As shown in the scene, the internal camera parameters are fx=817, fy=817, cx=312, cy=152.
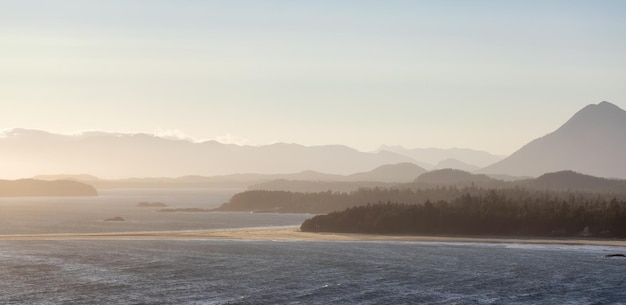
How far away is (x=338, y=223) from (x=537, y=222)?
46363 millimetres

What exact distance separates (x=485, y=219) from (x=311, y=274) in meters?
85.7

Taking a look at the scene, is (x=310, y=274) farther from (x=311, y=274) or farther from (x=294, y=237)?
(x=294, y=237)

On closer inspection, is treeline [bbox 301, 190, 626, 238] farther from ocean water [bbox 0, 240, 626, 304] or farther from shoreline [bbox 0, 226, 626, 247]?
ocean water [bbox 0, 240, 626, 304]

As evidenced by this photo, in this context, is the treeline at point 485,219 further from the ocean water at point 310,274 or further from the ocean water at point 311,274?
the ocean water at point 310,274

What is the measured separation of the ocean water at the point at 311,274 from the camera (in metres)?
84.9

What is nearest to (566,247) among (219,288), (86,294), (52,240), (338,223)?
(338,223)

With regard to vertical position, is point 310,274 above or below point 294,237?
below

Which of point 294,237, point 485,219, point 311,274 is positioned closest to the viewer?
point 311,274

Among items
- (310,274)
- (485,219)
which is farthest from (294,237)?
(310,274)

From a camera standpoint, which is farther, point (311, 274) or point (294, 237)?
point (294, 237)

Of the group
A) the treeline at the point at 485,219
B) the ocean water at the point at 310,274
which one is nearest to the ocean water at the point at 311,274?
the ocean water at the point at 310,274

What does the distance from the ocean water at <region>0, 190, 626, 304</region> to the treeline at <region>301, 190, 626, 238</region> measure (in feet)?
81.5

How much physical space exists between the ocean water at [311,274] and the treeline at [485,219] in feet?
81.5

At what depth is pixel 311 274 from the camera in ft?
341
